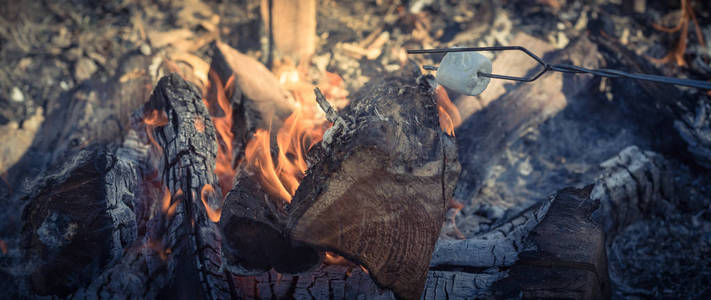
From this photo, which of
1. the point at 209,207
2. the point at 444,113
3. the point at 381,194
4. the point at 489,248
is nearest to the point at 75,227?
the point at 209,207

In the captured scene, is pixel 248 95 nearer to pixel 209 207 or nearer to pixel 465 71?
pixel 209 207

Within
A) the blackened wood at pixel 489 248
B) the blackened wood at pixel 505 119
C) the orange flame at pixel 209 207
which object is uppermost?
the blackened wood at pixel 505 119

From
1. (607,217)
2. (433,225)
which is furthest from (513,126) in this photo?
(433,225)

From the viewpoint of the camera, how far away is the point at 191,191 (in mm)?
1619

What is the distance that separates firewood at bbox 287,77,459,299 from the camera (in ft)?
3.92

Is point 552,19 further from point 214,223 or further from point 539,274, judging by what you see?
point 214,223

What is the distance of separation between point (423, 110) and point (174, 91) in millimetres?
1455

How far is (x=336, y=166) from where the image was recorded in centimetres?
120

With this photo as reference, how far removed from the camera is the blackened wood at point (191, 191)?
1.53 metres

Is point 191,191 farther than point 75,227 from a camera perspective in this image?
Yes

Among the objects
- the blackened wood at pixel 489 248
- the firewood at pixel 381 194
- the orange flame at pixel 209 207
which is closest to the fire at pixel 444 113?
the firewood at pixel 381 194

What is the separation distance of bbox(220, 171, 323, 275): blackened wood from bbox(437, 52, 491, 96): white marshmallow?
880 mm

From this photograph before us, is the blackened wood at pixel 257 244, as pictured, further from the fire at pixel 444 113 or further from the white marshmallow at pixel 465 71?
the white marshmallow at pixel 465 71

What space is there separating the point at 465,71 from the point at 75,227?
5.62ft
